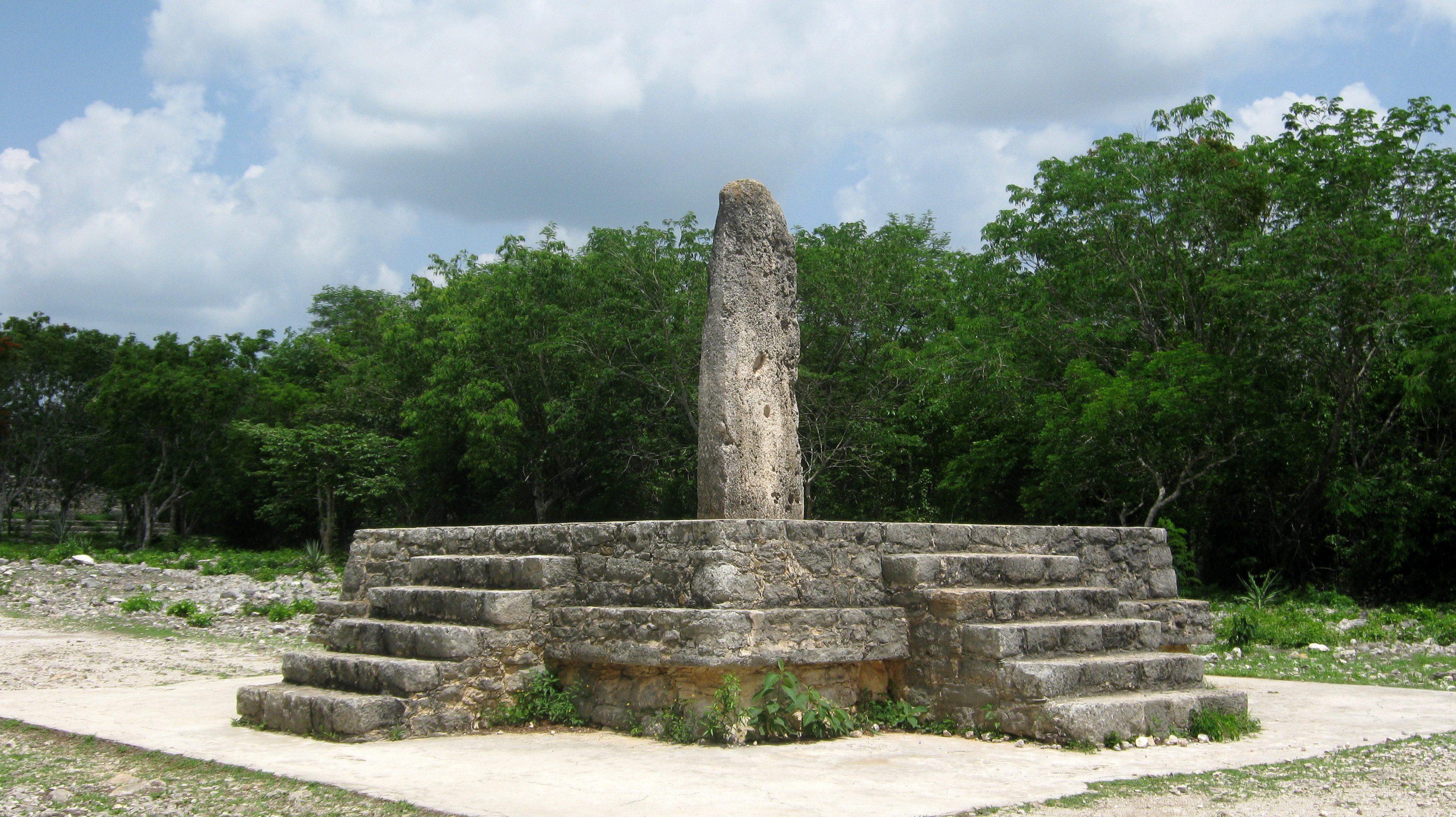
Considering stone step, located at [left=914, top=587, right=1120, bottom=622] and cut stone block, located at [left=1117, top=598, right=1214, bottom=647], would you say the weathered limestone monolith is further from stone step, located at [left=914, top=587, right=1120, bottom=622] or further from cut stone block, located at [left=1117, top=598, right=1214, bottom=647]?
cut stone block, located at [left=1117, top=598, right=1214, bottom=647]

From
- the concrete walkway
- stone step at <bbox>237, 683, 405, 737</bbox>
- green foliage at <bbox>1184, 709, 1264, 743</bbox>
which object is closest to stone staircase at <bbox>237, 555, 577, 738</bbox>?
stone step at <bbox>237, 683, 405, 737</bbox>

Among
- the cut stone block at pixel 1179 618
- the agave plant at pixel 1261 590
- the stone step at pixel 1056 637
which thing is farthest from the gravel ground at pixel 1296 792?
the agave plant at pixel 1261 590

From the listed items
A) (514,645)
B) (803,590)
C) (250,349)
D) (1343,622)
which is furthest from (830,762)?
(250,349)

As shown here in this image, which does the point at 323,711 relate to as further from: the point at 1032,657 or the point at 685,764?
the point at 1032,657

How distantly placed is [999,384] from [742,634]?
537 inches

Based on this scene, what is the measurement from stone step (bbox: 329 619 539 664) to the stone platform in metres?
0.01

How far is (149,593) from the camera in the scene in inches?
717

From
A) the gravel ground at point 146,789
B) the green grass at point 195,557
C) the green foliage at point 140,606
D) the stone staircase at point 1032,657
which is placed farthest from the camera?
the green grass at point 195,557

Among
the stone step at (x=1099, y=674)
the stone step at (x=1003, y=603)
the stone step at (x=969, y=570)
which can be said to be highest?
the stone step at (x=969, y=570)

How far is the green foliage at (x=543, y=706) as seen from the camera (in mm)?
7082

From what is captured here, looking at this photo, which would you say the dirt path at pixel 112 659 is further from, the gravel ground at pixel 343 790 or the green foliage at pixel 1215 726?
the green foliage at pixel 1215 726

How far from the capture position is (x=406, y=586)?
7941 mm

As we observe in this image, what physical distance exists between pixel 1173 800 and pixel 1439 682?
631 cm

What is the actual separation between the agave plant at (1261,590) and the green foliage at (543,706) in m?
10.3
